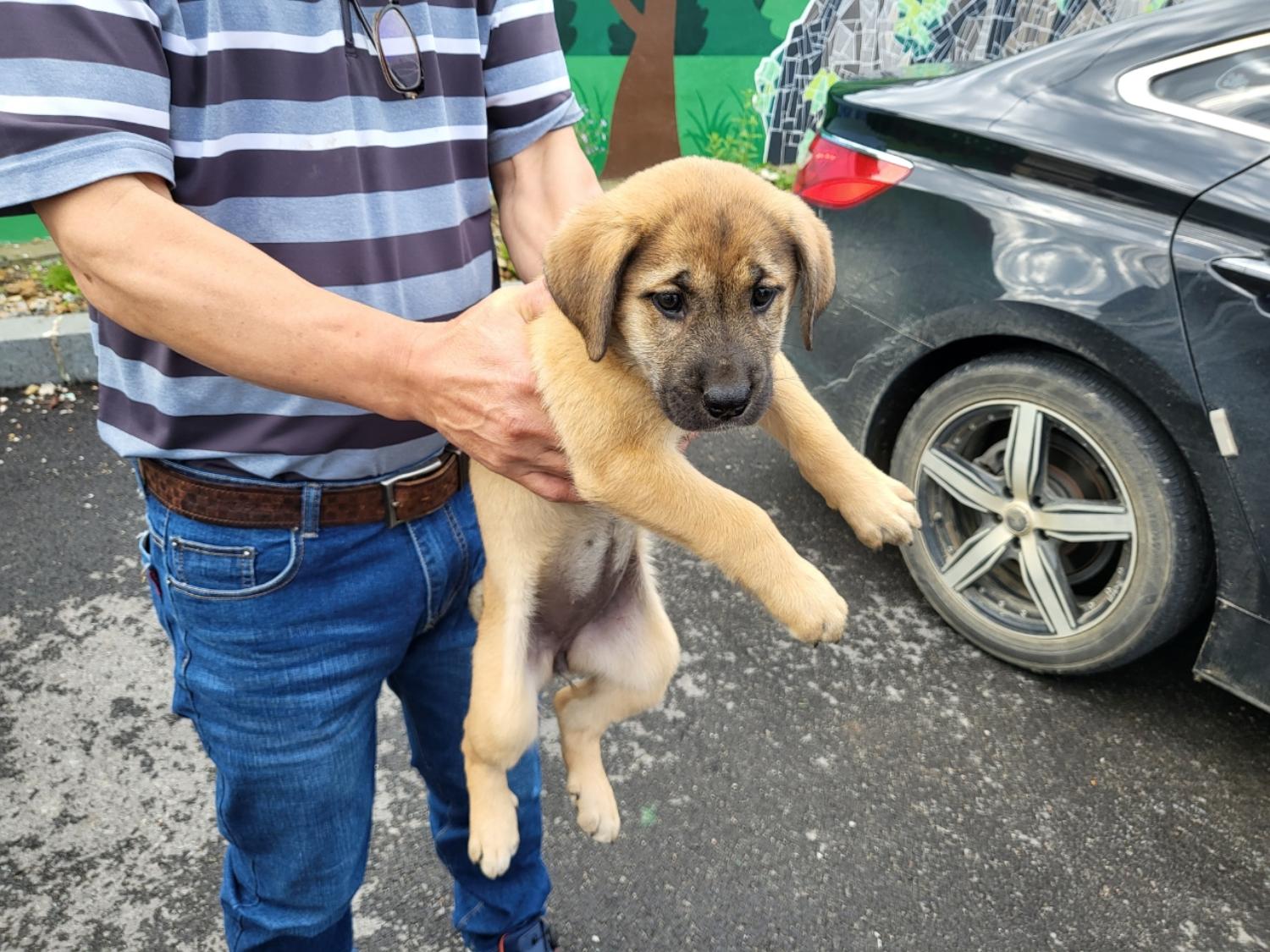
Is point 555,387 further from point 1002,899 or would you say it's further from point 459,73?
point 1002,899

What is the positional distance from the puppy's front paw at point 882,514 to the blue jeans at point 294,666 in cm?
85

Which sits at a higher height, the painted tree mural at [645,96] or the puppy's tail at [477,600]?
the puppy's tail at [477,600]

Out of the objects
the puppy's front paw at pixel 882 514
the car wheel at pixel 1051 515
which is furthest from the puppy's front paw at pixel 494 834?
the car wheel at pixel 1051 515

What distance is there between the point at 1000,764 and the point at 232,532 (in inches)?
99.1

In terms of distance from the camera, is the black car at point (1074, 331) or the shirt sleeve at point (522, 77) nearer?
the shirt sleeve at point (522, 77)

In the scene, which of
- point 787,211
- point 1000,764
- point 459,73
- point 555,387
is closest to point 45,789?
point 555,387

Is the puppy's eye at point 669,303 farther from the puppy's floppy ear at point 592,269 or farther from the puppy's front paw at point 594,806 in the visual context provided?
the puppy's front paw at point 594,806

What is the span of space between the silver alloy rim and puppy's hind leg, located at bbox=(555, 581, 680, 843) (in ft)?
5.28

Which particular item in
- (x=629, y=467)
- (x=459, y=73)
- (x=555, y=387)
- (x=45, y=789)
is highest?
(x=459, y=73)

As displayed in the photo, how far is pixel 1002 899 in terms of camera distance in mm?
2670

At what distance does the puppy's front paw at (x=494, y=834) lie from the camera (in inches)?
83.5

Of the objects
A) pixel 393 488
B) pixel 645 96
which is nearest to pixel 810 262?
pixel 393 488

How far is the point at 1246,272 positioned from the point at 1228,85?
30.7 inches

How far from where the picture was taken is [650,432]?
1995mm
